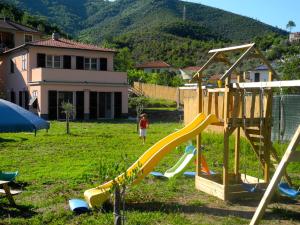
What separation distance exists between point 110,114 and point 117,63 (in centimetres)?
3761

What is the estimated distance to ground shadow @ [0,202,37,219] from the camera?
8.30 metres

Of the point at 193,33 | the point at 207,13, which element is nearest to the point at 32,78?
the point at 193,33

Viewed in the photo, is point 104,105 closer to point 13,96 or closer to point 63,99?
point 63,99

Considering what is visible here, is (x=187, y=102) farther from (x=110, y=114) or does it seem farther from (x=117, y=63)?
(x=117, y=63)

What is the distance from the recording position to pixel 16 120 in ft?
22.4

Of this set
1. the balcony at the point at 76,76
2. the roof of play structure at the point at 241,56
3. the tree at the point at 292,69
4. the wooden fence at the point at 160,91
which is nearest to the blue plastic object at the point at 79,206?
the roof of play structure at the point at 241,56

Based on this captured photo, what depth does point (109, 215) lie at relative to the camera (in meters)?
8.24

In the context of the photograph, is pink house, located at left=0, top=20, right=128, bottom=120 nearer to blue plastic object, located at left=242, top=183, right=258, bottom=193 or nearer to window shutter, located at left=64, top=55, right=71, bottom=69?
window shutter, located at left=64, top=55, right=71, bottom=69

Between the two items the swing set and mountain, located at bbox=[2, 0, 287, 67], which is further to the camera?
mountain, located at bbox=[2, 0, 287, 67]

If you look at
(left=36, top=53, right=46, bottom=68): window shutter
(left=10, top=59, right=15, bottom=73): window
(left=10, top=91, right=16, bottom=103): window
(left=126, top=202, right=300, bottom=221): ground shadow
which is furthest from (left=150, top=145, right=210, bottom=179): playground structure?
(left=10, top=59, right=15, bottom=73): window

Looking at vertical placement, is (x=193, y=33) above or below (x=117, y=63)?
above

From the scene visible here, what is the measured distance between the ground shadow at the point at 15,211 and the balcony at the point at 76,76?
2441 cm

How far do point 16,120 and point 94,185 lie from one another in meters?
4.23

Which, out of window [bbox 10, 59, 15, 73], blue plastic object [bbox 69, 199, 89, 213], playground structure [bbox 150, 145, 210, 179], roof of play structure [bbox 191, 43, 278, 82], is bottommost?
blue plastic object [bbox 69, 199, 89, 213]
